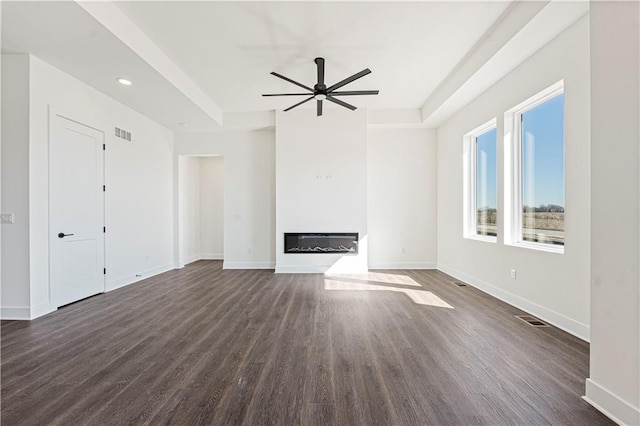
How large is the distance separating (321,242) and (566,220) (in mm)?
3986

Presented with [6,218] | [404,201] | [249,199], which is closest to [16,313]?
[6,218]

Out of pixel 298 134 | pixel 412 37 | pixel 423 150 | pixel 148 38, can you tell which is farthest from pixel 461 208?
pixel 148 38

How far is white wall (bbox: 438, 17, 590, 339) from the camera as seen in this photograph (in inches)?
106

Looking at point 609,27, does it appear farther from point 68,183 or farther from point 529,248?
point 68,183

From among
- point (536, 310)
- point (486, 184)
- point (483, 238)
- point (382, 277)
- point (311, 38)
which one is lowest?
point (382, 277)

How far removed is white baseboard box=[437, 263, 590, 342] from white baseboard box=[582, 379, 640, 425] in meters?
1.16

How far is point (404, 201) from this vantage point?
6375 mm

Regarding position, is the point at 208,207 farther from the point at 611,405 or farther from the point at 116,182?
the point at 611,405

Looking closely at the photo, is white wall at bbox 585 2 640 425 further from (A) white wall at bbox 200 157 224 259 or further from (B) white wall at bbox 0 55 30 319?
(A) white wall at bbox 200 157 224 259

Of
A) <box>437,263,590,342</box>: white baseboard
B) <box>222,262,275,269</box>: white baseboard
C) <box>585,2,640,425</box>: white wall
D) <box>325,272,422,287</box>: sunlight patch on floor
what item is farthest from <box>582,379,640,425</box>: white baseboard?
<box>222,262,275,269</box>: white baseboard

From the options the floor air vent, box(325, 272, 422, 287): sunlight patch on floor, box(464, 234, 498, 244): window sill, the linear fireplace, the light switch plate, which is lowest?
box(325, 272, 422, 287): sunlight patch on floor

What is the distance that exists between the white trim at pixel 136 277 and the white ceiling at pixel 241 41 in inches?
118

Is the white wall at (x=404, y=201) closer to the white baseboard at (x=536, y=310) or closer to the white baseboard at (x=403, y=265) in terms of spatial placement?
the white baseboard at (x=403, y=265)

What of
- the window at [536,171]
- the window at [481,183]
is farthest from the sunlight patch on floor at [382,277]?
the window at [536,171]
